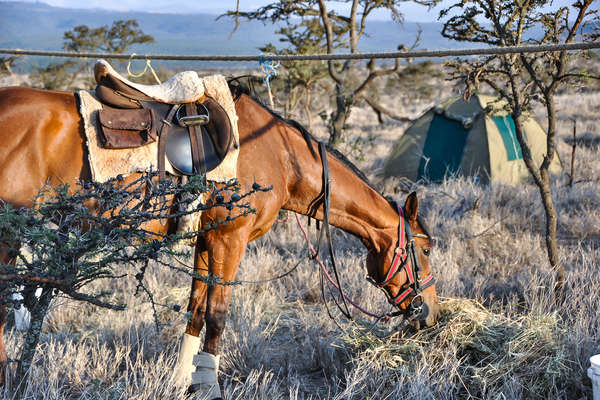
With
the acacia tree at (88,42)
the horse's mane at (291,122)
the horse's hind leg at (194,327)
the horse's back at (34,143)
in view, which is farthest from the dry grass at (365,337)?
the acacia tree at (88,42)

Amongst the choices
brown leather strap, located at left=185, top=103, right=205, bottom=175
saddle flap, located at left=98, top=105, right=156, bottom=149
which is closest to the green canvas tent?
brown leather strap, located at left=185, top=103, right=205, bottom=175

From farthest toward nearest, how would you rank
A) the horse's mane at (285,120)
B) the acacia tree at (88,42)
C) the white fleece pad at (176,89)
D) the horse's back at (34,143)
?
the acacia tree at (88,42) < the horse's mane at (285,120) < the white fleece pad at (176,89) < the horse's back at (34,143)

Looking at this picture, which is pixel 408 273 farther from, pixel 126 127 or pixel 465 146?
pixel 465 146

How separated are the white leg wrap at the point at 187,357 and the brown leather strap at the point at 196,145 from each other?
3.79 ft

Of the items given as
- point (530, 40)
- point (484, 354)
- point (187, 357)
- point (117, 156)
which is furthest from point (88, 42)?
point (484, 354)

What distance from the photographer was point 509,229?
6.52 metres

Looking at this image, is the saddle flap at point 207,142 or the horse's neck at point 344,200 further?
the horse's neck at point 344,200

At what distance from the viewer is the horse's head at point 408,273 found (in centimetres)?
368

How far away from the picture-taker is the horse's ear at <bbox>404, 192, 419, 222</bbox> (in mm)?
3705

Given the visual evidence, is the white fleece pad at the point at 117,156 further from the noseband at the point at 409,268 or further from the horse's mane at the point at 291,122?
the noseband at the point at 409,268

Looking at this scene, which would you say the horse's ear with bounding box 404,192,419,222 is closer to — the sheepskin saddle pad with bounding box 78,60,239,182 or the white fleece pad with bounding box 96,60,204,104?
the sheepskin saddle pad with bounding box 78,60,239,182

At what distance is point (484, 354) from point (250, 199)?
186cm

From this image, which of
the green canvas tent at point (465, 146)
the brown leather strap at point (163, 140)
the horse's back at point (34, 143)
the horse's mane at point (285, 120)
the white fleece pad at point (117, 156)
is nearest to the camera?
the horse's back at point (34, 143)

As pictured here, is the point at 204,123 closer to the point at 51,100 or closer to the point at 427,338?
the point at 51,100
